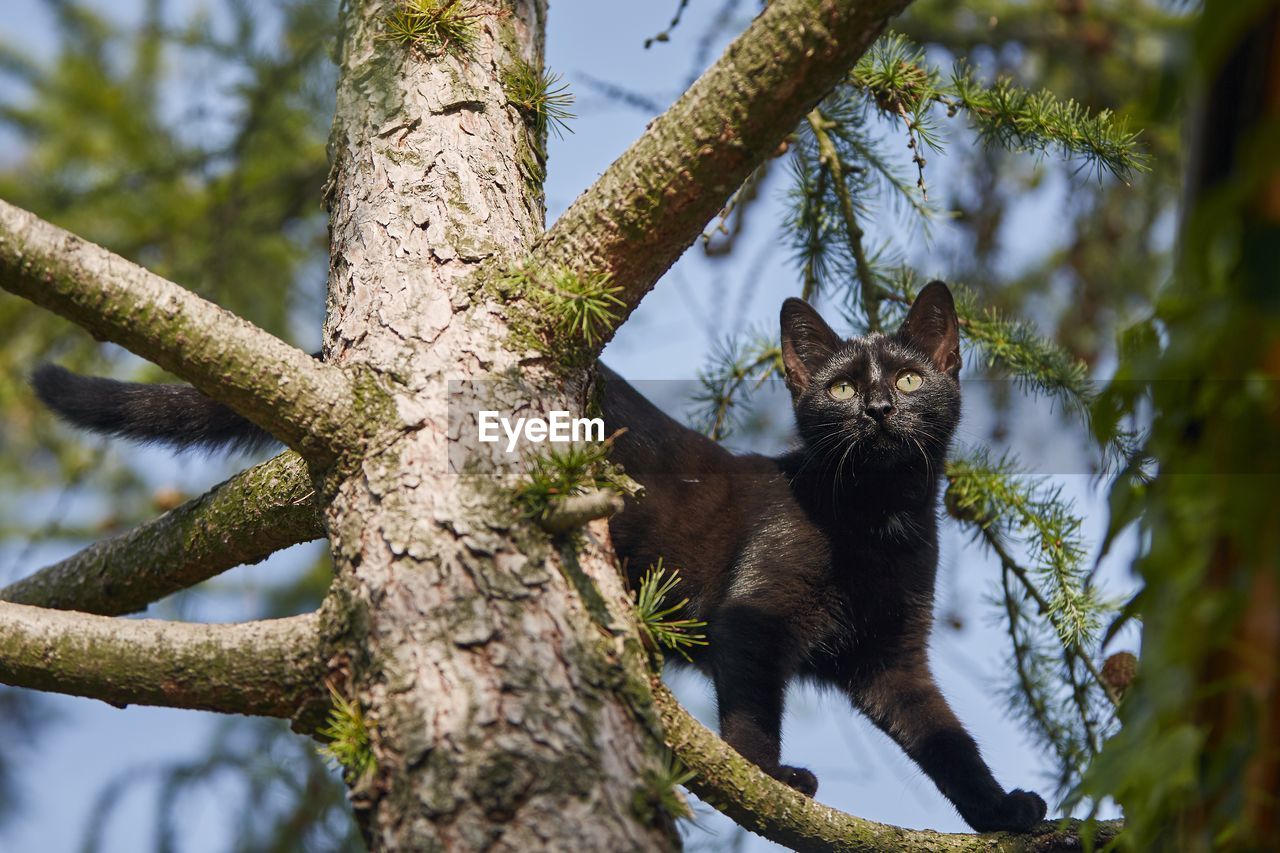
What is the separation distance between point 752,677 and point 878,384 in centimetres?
106

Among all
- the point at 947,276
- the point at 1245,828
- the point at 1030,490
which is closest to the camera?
the point at 1245,828

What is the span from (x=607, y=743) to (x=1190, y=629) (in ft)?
2.62

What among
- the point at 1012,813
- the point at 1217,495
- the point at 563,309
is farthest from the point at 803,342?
the point at 1217,495

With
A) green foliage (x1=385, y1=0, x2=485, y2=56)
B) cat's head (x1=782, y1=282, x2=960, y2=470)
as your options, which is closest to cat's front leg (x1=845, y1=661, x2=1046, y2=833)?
cat's head (x1=782, y1=282, x2=960, y2=470)

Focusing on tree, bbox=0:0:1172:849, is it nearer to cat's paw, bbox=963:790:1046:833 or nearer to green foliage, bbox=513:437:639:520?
green foliage, bbox=513:437:639:520

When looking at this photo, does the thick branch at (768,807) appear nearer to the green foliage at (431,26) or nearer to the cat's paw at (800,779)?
the cat's paw at (800,779)

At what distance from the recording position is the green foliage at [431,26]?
2.38 m

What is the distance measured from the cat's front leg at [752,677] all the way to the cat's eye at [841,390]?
82 cm

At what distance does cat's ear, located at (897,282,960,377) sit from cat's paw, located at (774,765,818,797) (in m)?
1.40

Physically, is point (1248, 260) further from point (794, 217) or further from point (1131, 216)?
point (1131, 216)

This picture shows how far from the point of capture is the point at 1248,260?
3.00 feet

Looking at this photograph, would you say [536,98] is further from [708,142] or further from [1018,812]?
[1018,812]

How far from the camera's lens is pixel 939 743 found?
2969mm

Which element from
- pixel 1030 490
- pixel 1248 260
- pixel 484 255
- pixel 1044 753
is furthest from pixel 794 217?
pixel 1248 260
